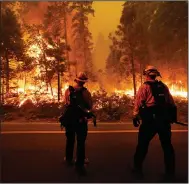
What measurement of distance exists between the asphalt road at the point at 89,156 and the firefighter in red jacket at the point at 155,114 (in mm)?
386

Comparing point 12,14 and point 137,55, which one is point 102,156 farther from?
point 12,14

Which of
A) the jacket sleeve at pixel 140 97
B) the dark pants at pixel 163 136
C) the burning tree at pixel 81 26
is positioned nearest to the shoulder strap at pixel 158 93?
the jacket sleeve at pixel 140 97

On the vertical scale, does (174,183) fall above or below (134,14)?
below

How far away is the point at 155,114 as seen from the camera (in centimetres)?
521

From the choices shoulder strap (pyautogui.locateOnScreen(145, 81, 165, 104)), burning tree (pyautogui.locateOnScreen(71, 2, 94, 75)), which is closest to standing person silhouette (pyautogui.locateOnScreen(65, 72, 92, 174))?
shoulder strap (pyautogui.locateOnScreen(145, 81, 165, 104))

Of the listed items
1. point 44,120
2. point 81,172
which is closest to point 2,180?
point 81,172

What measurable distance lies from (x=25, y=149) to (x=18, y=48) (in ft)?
52.0

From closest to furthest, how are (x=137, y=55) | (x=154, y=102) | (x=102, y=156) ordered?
(x=154, y=102), (x=102, y=156), (x=137, y=55)

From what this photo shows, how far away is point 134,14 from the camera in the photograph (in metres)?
23.1

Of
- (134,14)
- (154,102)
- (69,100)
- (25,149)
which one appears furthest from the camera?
(134,14)

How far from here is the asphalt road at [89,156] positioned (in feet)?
17.0

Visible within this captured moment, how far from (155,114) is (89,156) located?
6.53 ft

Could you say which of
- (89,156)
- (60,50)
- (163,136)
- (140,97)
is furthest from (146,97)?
(60,50)

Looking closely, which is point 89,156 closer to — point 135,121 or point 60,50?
point 135,121
